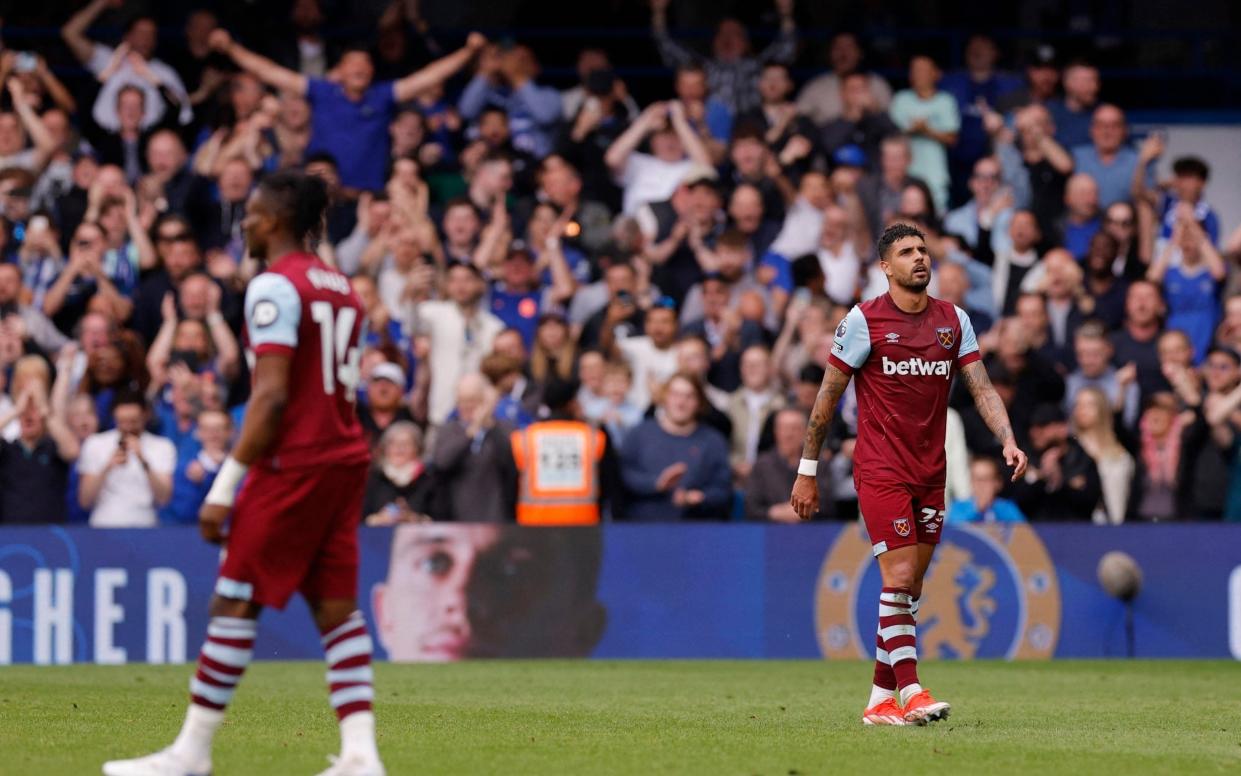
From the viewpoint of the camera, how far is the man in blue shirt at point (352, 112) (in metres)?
20.2

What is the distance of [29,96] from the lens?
2008 centimetres

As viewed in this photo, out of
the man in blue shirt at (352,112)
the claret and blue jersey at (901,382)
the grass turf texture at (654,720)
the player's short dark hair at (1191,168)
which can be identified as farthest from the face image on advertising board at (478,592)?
the player's short dark hair at (1191,168)

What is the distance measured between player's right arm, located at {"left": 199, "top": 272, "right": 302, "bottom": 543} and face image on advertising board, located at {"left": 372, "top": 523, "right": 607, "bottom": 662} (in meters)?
8.89

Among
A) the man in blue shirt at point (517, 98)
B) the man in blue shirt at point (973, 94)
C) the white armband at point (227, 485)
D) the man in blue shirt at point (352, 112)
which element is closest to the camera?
the white armband at point (227, 485)

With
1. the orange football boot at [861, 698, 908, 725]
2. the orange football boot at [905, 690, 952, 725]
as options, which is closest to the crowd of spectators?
the orange football boot at [861, 698, 908, 725]

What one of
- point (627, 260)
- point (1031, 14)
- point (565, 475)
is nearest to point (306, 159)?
point (627, 260)

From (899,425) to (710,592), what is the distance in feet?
20.5

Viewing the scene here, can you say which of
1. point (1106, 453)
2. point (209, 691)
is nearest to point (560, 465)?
point (1106, 453)

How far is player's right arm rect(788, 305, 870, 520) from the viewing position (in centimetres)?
1093

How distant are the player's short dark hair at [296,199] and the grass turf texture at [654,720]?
2.16 meters

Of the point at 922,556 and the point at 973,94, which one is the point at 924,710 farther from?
the point at 973,94

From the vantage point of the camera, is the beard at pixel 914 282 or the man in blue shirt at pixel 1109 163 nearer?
the beard at pixel 914 282

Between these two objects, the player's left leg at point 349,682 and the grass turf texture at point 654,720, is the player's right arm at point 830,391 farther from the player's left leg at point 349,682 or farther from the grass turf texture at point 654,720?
the player's left leg at point 349,682

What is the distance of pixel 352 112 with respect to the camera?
798 inches
